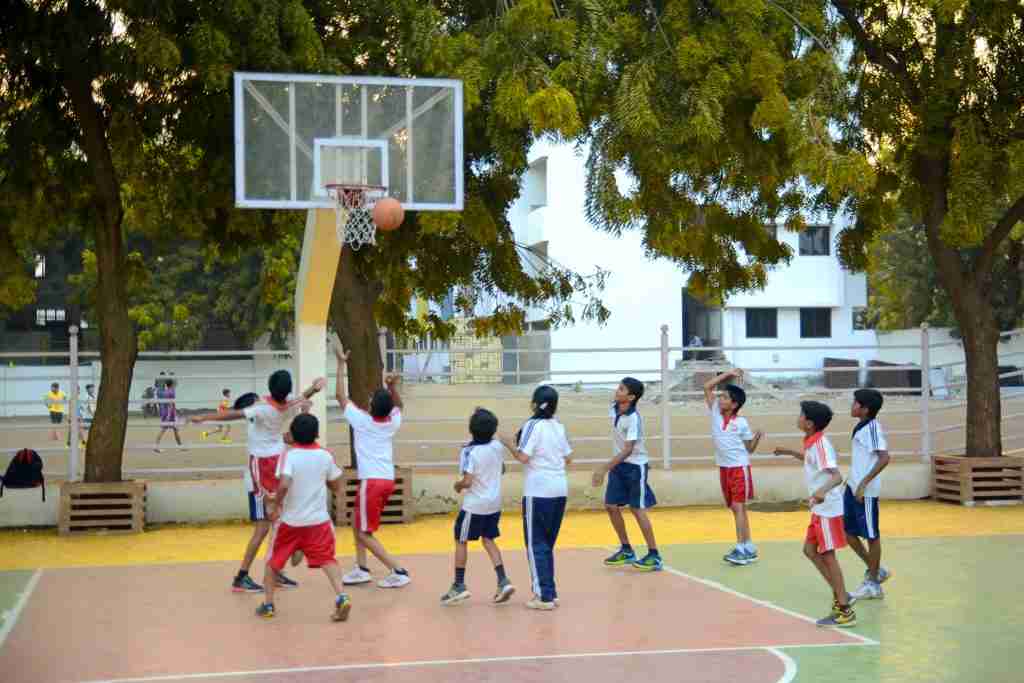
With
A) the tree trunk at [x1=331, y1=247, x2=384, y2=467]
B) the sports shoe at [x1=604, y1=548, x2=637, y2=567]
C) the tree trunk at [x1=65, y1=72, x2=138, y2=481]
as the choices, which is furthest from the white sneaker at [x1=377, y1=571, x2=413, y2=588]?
the tree trunk at [x1=65, y1=72, x2=138, y2=481]

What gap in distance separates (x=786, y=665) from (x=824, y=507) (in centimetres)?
165

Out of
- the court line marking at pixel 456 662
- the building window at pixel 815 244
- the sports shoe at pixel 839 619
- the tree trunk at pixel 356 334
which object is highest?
the building window at pixel 815 244

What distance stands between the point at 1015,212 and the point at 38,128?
1222 cm

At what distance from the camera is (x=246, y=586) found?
11578 millimetres

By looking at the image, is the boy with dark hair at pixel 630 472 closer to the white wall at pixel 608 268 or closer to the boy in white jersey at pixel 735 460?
the boy in white jersey at pixel 735 460

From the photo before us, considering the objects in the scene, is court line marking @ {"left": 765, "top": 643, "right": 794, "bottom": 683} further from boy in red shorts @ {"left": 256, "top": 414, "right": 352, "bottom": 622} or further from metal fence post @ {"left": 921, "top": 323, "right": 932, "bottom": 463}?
metal fence post @ {"left": 921, "top": 323, "right": 932, "bottom": 463}

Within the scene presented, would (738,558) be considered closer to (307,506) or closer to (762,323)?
(307,506)

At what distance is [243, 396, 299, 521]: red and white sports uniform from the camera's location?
452 inches

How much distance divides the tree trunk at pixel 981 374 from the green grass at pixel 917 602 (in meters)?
3.90

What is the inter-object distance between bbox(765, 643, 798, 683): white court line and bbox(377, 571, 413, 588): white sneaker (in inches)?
152

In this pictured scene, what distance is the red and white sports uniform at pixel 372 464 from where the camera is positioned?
1120cm

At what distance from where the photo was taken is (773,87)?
15.3 metres

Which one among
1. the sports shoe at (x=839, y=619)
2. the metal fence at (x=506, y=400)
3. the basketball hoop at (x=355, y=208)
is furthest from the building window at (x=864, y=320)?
the sports shoe at (x=839, y=619)

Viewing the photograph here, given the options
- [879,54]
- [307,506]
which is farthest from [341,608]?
[879,54]
